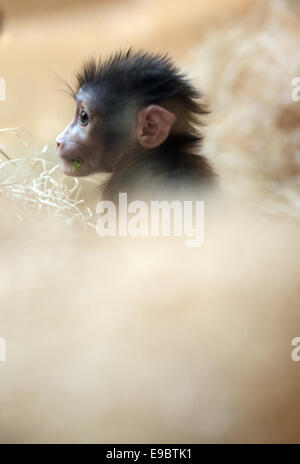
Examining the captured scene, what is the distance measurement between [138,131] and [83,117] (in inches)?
5.7

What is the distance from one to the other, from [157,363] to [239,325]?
22 cm

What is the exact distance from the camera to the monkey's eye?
62.1 inches

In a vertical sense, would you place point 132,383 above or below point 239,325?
below

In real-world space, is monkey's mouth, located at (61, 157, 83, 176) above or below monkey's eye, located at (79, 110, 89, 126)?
below

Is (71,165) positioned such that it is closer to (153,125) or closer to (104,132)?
(104,132)

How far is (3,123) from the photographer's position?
1614 mm

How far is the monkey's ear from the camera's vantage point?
155 cm

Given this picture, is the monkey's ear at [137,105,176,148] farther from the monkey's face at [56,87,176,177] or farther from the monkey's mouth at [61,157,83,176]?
the monkey's mouth at [61,157,83,176]

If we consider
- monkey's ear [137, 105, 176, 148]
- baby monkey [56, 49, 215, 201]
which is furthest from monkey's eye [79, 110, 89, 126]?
monkey's ear [137, 105, 176, 148]

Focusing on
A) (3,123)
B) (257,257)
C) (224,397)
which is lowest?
(224,397)

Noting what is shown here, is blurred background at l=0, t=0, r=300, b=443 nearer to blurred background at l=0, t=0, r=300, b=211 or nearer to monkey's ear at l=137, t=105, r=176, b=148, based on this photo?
blurred background at l=0, t=0, r=300, b=211

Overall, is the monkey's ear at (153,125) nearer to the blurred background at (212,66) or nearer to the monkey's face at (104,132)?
the monkey's face at (104,132)
